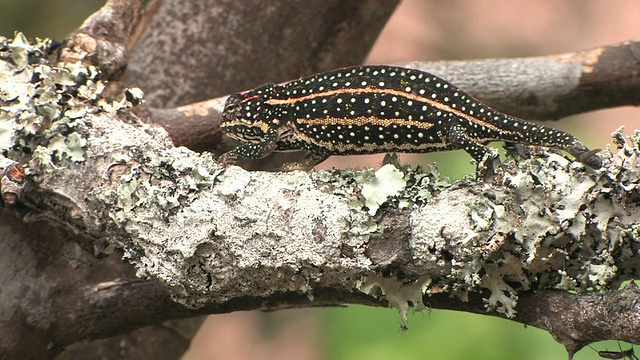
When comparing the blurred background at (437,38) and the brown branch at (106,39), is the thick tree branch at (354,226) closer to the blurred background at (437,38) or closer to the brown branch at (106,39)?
the brown branch at (106,39)

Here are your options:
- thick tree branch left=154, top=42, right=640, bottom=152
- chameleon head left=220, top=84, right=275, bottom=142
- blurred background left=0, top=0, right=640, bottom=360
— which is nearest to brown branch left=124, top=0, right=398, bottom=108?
thick tree branch left=154, top=42, right=640, bottom=152

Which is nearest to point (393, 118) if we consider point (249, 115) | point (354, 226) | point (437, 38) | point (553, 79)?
point (354, 226)

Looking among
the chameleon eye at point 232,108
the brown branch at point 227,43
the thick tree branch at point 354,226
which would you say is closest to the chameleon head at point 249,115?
the chameleon eye at point 232,108

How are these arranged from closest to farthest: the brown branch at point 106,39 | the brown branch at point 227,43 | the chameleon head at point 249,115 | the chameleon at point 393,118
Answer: the chameleon at point 393,118 < the chameleon head at point 249,115 < the brown branch at point 106,39 < the brown branch at point 227,43

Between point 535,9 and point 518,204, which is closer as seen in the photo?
point 518,204

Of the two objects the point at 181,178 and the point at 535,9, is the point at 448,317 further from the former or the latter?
the point at 535,9

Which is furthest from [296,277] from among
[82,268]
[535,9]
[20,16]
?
[535,9]

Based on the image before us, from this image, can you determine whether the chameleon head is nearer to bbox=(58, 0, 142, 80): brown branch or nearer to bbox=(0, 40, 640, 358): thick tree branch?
bbox=(0, 40, 640, 358): thick tree branch
